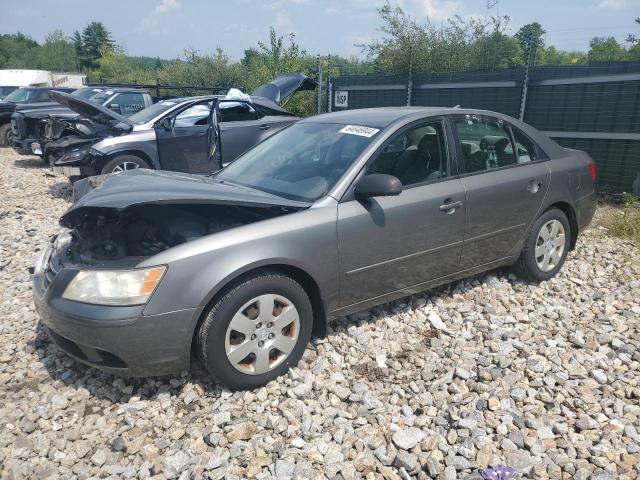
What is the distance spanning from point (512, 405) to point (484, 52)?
1341cm

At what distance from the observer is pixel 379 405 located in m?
2.92

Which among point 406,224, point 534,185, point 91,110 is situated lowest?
point 406,224

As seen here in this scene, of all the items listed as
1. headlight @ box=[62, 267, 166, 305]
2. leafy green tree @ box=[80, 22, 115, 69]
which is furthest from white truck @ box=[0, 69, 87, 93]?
leafy green tree @ box=[80, 22, 115, 69]

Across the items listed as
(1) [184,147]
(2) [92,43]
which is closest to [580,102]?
(1) [184,147]

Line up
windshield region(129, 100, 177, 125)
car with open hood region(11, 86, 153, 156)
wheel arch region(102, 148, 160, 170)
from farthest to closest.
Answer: car with open hood region(11, 86, 153, 156)
windshield region(129, 100, 177, 125)
wheel arch region(102, 148, 160, 170)

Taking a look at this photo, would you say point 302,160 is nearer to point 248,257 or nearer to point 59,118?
point 248,257

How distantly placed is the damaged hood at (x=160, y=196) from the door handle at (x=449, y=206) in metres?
1.10

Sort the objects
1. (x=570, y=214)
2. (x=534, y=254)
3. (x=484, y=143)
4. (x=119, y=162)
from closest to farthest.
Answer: (x=484, y=143), (x=534, y=254), (x=570, y=214), (x=119, y=162)

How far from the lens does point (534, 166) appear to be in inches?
172

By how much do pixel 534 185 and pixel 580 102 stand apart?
15.8ft

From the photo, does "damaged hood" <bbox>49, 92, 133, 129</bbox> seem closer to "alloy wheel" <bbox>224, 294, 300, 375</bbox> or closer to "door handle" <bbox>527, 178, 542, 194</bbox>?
"alloy wheel" <bbox>224, 294, 300, 375</bbox>

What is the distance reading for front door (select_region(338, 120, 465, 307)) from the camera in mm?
3285

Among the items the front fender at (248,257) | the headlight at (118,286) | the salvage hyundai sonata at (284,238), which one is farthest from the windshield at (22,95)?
the front fender at (248,257)

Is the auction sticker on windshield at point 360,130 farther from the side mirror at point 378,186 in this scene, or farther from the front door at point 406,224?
the side mirror at point 378,186
